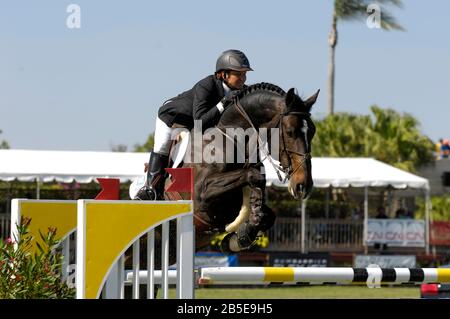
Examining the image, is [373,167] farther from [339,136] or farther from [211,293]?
[339,136]

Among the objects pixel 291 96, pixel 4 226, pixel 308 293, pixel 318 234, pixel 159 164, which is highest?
pixel 291 96

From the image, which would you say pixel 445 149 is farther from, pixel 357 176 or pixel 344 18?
pixel 357 176

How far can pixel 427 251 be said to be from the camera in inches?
843

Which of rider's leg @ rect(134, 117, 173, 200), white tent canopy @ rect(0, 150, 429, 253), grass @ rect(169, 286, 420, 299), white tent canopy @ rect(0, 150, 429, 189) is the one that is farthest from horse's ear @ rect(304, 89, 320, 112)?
white tent canopy @ rect(0, 150, 429, 189)

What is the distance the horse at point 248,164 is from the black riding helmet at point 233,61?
0.62 feet

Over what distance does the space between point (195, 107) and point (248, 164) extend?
1.88ft

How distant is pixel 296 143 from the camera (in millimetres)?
6922

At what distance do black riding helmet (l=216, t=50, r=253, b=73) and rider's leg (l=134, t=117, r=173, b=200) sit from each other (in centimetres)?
70

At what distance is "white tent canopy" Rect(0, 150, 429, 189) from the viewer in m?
17.8

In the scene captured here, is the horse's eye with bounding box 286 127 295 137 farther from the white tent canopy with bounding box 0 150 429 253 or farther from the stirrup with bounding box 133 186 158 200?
the white tent canopy with bounding box 0 150 429 253

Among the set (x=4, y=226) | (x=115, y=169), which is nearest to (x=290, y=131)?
(x=115, y=169)
